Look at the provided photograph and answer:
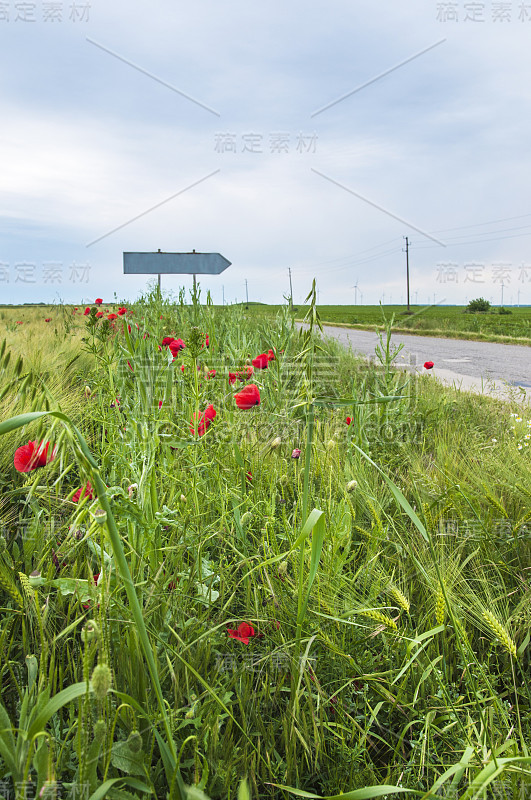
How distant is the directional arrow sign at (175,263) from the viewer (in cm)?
483

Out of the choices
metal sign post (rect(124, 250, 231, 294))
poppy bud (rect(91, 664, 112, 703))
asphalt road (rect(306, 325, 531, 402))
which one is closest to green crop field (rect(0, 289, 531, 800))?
poppy bud (rect(91, 664, 112, 703))

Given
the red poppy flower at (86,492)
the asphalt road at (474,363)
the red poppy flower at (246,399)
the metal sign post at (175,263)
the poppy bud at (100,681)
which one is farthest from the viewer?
the asphalt road at (474,363)

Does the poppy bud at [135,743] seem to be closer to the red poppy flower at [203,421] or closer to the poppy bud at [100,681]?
the poppy bud at [100,681]

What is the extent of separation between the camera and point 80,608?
1229 millimetres

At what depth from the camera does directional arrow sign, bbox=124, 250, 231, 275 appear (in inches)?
190

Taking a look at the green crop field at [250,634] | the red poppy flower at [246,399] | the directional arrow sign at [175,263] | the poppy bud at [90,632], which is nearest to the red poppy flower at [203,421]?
the green crop field at [250,634]

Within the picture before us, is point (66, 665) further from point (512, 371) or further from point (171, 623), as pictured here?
point (512, 371)

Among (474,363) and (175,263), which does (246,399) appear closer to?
(175,263)

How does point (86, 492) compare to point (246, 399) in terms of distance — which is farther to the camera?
point (246, 399)

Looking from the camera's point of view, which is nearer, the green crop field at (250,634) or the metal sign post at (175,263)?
the green crop field at (250,634)

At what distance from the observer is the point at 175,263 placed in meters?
5.04

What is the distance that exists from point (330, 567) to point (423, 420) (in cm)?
234

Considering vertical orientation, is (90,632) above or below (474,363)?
below

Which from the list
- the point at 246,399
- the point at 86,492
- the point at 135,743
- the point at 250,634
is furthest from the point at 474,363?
the point at 135,743
